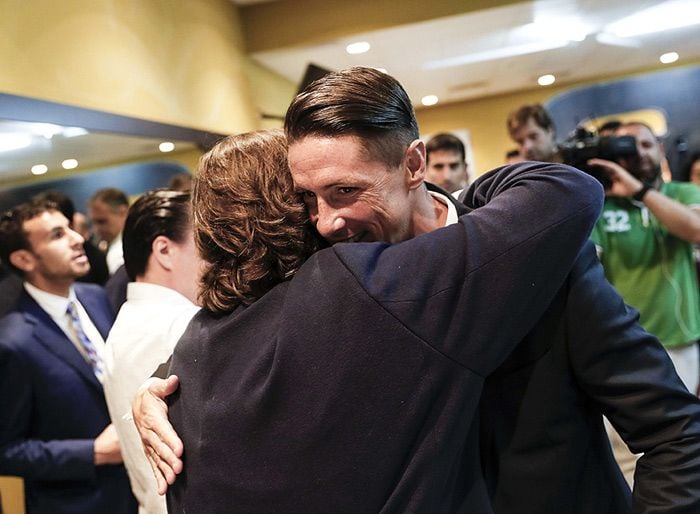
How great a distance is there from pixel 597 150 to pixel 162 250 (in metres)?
1.70

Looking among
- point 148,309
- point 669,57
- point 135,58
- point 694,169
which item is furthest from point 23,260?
point 669,57

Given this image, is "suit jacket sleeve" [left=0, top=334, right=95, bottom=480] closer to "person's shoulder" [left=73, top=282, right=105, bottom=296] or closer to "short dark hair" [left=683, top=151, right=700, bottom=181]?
"person's shoulder" [left=73, top=282, right=105, bottom=296]

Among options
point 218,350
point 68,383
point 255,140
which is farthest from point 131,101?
point 218,350

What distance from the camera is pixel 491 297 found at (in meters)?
0.73

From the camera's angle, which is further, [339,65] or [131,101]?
[339,65]

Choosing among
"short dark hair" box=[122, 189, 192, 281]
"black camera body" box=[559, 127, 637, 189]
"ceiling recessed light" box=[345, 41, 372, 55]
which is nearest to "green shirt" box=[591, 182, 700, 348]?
"black camera body" box=[559, 127, 637, 189]

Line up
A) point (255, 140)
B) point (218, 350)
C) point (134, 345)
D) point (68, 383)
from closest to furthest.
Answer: point (218, 350), point (255, 140), point (134, 345), point (68, 383)

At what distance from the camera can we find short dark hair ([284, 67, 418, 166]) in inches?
34.0

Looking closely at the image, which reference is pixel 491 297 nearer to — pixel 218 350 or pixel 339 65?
pixel 218 350

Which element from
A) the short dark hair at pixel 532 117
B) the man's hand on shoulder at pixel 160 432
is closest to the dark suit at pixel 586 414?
the man's hand on shoulder at pixel 160 432

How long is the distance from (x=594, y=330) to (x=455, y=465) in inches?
9.9

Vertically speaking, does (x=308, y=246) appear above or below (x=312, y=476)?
above

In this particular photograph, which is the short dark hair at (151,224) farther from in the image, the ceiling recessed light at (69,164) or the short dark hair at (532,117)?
the short dark hair at (532,117)

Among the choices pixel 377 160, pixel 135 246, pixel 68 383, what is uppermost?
pixel 377 160
